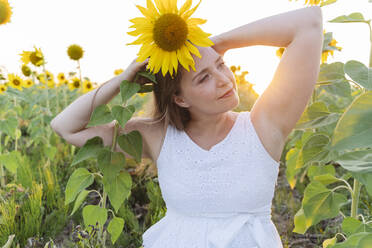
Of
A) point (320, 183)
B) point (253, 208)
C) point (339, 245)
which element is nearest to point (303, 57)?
point (320, 183)

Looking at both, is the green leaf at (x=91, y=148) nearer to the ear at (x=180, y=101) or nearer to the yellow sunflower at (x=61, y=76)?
the ear at (x=180, y=101)

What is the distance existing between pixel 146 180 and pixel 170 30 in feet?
4.62

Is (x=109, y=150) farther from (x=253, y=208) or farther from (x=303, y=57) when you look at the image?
(x=303, y=57)

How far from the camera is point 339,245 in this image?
713 mm

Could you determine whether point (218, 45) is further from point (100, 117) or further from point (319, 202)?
point (319, 202)

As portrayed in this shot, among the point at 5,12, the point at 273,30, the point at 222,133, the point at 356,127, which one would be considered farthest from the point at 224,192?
the point at 5,12

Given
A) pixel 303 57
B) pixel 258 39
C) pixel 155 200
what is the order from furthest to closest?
pixel 155 200, pixel 258 39, pixel 303 57

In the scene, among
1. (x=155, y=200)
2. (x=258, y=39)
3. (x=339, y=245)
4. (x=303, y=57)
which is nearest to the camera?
(x=339, y=245)

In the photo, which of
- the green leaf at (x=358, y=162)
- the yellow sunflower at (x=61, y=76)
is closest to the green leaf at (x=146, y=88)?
the green leaf at (x=358, y=162)

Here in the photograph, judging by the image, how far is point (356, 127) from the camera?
2.10 ft

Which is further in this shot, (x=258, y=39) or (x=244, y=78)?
(x=244, y=78)

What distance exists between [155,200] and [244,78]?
2.74 m

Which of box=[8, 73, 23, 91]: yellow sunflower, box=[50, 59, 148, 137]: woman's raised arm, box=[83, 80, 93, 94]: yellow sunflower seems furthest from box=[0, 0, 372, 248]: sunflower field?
box=[83, 80, 93, 94]: yellow sunflower

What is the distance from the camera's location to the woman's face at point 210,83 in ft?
4.11
